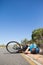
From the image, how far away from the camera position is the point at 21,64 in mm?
13742

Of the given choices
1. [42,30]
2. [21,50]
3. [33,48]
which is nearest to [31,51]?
[33,48]

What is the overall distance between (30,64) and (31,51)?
10950 mm

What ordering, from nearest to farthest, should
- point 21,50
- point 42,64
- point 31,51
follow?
point 42,64, point 31,51, point 21,50

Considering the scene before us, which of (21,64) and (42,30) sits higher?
(42,30)

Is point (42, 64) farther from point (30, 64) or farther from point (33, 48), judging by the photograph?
point (33, 48)

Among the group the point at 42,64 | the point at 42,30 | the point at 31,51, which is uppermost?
the point at 42,30

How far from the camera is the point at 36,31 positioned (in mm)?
116625

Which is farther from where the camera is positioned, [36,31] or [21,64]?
[36,31]

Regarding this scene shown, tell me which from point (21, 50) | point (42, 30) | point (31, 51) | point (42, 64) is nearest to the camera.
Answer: point (42, 64)

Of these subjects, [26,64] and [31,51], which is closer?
[26,64]

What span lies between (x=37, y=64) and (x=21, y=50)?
14.7 metres

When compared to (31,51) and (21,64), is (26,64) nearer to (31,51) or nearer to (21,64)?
(21,64)

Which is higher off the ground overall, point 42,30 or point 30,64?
point 42,30

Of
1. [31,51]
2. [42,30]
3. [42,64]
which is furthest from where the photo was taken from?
[42,30]
